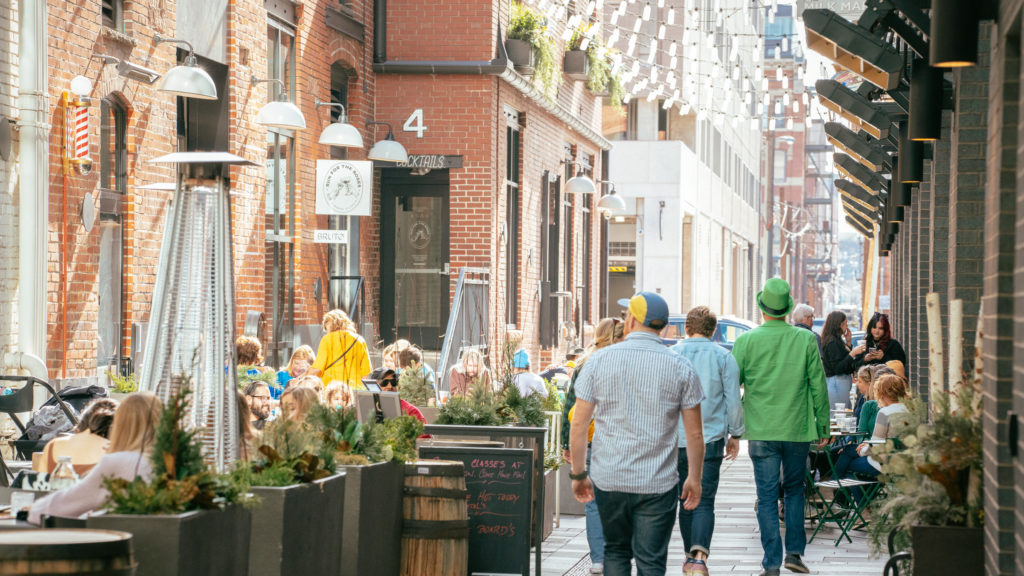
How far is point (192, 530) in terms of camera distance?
507cm

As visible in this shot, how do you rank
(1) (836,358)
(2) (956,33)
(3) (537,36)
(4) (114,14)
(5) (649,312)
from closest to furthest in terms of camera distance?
(2) (956,33)
(5) (649,312)
(4) (114,14)
(1) (836,358)
(3) (537,36)

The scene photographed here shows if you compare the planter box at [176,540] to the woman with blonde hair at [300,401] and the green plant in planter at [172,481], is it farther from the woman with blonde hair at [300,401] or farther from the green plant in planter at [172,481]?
the woman with blonde hair at [300,401]

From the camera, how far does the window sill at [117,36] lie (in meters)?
12.3

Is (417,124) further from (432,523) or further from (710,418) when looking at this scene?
(432,523)

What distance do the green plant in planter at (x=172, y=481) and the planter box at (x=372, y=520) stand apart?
1626 millimetres

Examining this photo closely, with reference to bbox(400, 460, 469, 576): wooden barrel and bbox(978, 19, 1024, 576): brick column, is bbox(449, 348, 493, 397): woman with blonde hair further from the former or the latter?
bbox(978, 19, 1024, 576): brick column

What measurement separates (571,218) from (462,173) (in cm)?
770

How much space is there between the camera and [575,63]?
24703 mm

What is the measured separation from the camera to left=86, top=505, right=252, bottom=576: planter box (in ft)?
16.2

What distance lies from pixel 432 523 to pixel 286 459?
1596mm

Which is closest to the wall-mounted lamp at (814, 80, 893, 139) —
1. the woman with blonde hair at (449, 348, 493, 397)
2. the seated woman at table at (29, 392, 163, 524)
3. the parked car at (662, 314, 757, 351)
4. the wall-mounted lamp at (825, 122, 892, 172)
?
the wall-mounted lamp at (825, 122, 892, 172)

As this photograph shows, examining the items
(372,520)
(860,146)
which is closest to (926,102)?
(372,520)

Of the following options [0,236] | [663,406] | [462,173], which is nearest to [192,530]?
[663,406]

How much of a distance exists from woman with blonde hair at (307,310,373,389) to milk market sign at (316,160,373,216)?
3.02m
